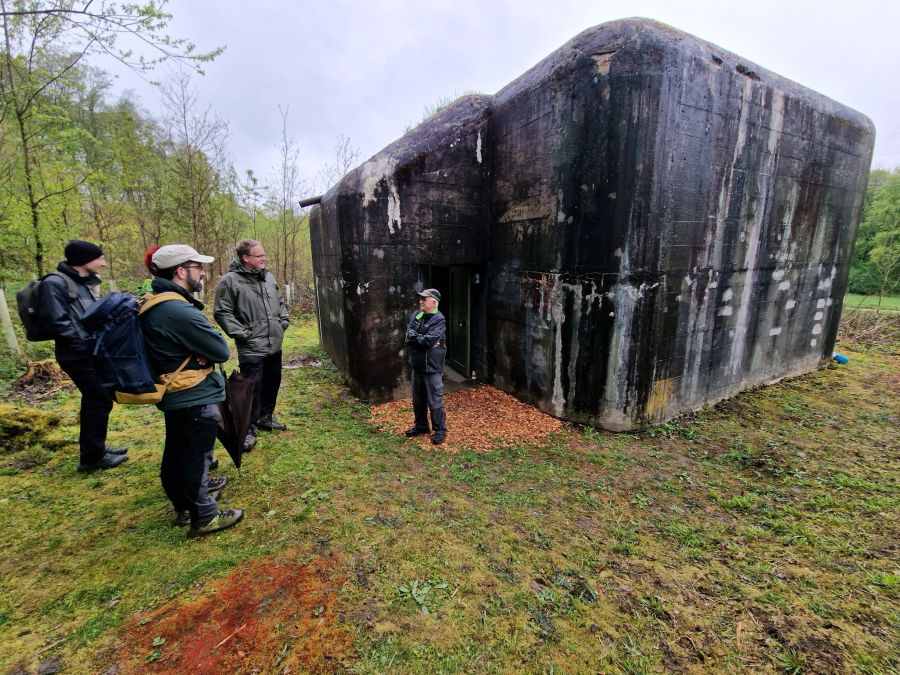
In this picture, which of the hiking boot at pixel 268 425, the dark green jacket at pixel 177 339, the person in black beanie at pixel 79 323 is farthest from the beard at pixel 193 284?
the hiking boot at pixel 268 425

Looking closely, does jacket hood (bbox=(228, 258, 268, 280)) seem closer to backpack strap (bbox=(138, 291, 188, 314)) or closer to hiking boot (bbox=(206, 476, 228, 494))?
backpack strap (bbox=(138, 291, 188, 314))

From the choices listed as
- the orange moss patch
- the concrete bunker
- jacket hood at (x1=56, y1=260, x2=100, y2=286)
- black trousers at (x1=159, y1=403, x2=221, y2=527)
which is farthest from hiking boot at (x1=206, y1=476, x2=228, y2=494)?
the concrete bunker

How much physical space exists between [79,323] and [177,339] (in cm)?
185

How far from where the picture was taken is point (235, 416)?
3129mm

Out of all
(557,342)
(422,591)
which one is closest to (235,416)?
(422,591)

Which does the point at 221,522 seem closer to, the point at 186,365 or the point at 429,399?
the point at 186,365

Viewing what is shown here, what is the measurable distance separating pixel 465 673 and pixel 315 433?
3417 mm

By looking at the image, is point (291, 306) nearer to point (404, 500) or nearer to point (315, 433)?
point (315, 433)

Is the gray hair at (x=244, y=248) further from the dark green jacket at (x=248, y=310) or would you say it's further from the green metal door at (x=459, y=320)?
the green metal door at (x=459, y=320)

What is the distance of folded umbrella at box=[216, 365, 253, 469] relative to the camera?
10.1ft

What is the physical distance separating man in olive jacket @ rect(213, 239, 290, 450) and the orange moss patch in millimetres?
2034

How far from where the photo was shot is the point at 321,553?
2725 millimetres

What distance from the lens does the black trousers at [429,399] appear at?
4574 millimetres

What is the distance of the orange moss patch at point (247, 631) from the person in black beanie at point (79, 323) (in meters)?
2.15
